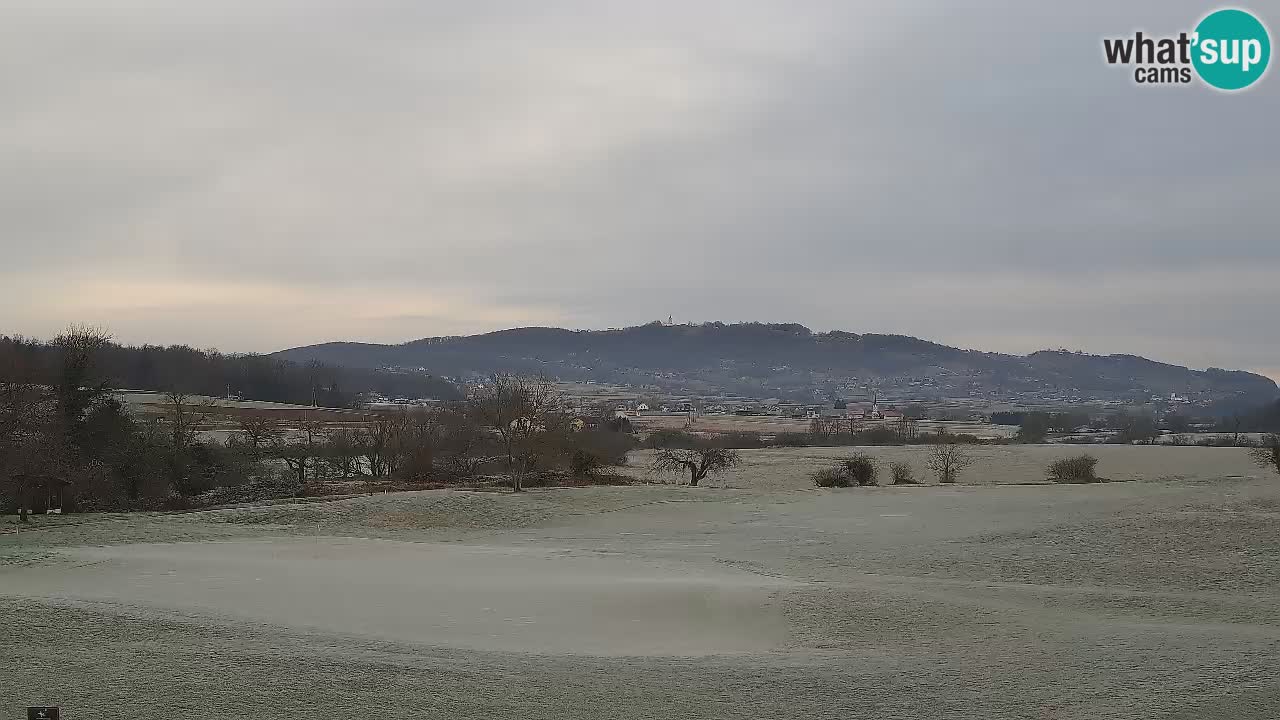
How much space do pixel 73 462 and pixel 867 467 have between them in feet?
96.2

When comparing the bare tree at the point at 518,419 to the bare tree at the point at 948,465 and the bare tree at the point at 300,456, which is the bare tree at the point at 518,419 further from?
the bare tree at the point at 948,465

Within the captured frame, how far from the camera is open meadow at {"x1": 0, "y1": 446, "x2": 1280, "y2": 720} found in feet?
31.5

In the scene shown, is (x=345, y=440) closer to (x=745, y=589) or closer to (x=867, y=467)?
(x=867, y=467)

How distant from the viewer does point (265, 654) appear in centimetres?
1089

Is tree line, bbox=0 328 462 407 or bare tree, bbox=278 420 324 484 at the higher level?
tree line, bbox=0 328 462 407

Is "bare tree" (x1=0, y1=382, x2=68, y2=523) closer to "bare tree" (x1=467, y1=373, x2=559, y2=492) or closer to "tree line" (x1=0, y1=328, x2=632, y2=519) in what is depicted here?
"tree line" (x1=0, y1=328, x2=632, y2=519)

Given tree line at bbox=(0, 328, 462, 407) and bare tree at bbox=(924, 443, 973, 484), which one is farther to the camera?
tree line at bbox=(0, 328, 462, 407)

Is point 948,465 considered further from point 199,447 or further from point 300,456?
point 199,447

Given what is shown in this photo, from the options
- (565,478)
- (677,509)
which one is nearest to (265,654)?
(677,509)

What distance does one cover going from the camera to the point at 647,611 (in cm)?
1445

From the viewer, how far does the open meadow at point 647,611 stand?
31.5 feet

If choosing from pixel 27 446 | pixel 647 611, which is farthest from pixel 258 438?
pixel 647 611

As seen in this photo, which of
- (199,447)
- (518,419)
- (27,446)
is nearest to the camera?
(27,446)

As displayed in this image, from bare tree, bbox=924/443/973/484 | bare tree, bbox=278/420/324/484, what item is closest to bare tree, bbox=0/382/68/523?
bare tree, bbox=278/420/324/484
